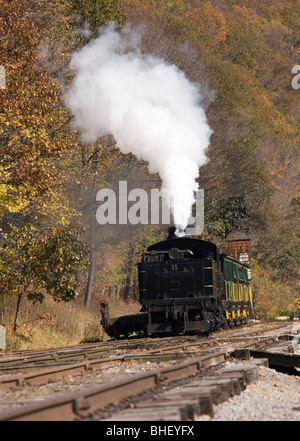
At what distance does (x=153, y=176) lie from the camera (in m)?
36.1

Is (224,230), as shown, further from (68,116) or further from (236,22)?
(236,22)

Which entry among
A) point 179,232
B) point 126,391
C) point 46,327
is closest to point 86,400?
point 126,391

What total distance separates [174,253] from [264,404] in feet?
39.6

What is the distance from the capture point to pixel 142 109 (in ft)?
76.0

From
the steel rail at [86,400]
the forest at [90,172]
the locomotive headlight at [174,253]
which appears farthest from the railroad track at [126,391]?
the forest at [90,172]

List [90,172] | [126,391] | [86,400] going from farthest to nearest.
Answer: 1. [90,172]
2. [126,391]
3. [86,400]

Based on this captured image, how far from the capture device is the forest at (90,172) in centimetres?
1930

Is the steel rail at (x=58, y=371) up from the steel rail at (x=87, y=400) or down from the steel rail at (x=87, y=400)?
up

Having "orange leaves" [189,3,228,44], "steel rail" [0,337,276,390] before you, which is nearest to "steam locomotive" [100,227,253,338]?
"steel rail" [0,337,276,390]

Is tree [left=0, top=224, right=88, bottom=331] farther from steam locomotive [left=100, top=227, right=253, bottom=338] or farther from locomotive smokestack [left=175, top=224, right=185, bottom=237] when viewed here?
locomotive smokestack [left=175, top=224, right=185, bottom=237]

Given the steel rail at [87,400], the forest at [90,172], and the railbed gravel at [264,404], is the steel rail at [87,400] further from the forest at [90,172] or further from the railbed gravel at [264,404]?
the forest at [90,172]

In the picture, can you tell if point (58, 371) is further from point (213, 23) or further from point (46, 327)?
point (213, 23)

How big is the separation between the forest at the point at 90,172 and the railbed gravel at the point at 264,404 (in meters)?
10.3

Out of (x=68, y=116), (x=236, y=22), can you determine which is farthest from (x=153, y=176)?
(x=236, y=22)
